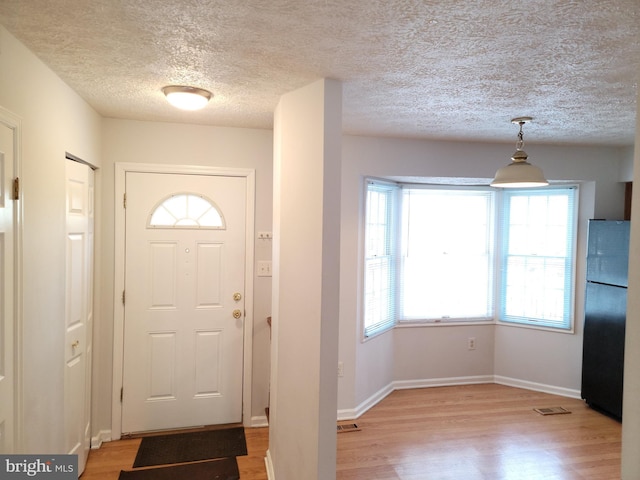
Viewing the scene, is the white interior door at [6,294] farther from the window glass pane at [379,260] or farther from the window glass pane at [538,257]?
the window glass pane at [538,257]

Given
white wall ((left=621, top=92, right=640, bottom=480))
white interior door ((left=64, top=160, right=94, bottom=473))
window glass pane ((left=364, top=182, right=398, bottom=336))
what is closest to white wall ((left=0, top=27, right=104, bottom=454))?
white interior door ((left=64, top=160, right=94, bottom=473))

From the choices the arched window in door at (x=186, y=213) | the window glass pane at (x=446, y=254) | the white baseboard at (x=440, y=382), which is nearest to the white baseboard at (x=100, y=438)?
the arched window in door at (x=186, y=213)

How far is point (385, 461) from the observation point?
3043 mm

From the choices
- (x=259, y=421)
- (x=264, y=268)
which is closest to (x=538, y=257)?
(x=264, y=268)

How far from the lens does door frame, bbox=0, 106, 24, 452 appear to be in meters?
1.78

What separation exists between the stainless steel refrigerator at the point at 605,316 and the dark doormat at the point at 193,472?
318 cm

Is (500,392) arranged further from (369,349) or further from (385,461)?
(385,461)

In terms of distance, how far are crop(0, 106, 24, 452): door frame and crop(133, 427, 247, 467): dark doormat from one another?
1336mm

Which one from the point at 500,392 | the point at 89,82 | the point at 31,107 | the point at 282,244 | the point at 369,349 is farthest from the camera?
the point at 500,392

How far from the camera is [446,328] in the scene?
4508 mm

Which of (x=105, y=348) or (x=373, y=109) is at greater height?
(x=373, y=109)

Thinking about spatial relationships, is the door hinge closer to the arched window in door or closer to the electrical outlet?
the arched window in door

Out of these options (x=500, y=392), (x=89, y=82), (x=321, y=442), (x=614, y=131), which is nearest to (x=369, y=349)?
(x=500, y=392)

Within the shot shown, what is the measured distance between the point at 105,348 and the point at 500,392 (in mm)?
3649
